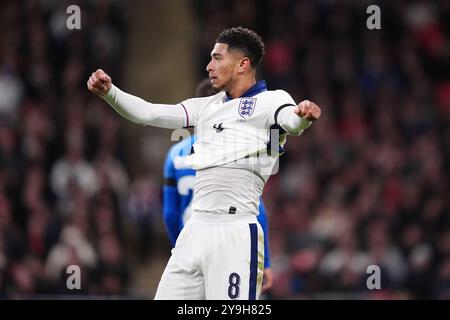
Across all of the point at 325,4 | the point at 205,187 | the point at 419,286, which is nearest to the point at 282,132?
the point at 205,187

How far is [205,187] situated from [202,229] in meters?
0.25

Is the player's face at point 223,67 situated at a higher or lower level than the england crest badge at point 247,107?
higher

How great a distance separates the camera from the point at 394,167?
13375 millimetres

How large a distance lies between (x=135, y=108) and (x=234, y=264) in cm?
106

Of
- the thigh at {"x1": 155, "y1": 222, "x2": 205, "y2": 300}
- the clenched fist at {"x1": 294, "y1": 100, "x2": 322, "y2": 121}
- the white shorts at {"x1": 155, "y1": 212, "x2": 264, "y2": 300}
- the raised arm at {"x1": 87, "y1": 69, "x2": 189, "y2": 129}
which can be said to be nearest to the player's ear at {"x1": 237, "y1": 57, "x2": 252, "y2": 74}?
the raised arm at {"x1": 87, "y1": 69, "x2": 189, "y2": 129}

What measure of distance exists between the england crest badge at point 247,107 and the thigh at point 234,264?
0.63 m

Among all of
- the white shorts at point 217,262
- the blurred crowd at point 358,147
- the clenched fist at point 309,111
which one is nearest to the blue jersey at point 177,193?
the white shorts at point 217,262

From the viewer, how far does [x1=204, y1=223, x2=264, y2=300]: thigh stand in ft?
18.8

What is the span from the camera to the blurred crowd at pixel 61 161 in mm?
11203

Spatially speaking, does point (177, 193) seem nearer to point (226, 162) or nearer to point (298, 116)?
point (226, 162)

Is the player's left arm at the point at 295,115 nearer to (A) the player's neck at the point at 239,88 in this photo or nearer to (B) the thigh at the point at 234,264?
(A) the player's neck at the point at 239,88

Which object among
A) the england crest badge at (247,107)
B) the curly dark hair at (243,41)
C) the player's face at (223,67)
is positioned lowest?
the england crest badge at (247,107)

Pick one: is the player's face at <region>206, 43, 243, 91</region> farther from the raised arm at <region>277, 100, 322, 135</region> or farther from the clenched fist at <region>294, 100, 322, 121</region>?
the clenched fist at <region>294, 100, 322, 121</region>

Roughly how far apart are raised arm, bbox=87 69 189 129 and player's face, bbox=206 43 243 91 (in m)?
0.27
